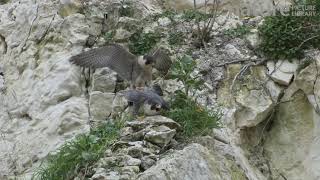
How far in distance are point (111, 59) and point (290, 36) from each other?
1.85 m

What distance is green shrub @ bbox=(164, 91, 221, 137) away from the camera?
6152mm

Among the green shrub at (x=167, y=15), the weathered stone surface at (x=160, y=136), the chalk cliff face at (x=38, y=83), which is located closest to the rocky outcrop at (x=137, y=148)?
the weathered stone surface at (x=160, y=136)

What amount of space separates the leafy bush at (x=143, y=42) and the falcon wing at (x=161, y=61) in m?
0.33

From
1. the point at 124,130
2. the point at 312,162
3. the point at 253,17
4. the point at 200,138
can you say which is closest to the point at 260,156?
the point at 312,162

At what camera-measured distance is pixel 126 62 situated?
24.3 feet

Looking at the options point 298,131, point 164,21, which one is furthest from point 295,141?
point 164,21

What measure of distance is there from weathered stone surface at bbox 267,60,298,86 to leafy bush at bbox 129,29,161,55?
1.34m

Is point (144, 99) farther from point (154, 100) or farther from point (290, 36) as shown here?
point (290, 36)

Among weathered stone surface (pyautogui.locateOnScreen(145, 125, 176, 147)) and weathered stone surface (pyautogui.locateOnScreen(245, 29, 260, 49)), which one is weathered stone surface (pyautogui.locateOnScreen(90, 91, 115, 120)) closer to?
weathered stone surface (pyautogui.locateOnScreen(145, 125, 176, 147))

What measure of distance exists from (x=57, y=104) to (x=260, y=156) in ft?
6.97

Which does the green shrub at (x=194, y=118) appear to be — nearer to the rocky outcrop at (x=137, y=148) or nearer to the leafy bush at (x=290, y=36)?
the rocky outcrop at (x=137, y=148)

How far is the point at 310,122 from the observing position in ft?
22.2

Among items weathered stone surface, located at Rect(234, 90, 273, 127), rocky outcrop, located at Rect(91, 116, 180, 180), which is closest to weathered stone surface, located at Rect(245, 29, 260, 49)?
weathered stone surface, located at Rect(234, 90, 273, 127)

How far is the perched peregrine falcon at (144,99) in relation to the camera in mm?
6457
